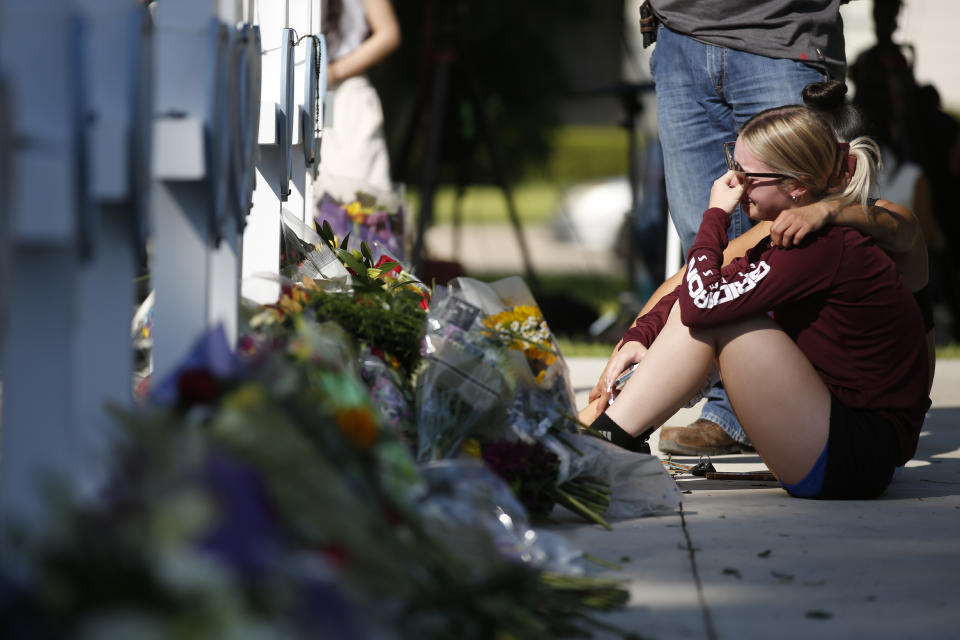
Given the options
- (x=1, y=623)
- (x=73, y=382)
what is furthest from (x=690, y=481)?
(x=1, y=623)

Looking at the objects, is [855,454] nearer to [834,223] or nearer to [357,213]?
[834,223]

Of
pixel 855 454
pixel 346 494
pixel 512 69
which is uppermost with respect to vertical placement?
pixel 512 69

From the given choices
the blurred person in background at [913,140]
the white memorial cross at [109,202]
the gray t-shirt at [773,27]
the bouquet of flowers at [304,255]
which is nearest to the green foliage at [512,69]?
the blurred person in background at [913,140]

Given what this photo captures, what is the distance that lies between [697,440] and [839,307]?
74cm

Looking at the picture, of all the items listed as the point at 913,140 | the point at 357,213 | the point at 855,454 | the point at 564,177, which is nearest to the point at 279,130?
the point at 357,213

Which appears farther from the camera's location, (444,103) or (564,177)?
(564,177)

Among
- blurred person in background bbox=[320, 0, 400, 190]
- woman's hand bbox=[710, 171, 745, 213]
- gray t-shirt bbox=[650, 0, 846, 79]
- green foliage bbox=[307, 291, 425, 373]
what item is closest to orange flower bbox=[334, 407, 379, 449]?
green foliage bbox=[307, 291, 425, 373]

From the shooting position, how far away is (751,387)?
95.7 inches

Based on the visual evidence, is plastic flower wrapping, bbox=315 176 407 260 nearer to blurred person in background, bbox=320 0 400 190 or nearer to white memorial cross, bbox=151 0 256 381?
blurred person in background, bbox=320 0 400 190

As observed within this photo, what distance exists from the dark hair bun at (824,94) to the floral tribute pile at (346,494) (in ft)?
3.28

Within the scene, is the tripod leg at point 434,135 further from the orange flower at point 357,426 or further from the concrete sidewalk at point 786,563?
the orange flower at point 357,426

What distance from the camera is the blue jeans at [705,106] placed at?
297 cm

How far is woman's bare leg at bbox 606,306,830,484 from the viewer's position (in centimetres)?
241

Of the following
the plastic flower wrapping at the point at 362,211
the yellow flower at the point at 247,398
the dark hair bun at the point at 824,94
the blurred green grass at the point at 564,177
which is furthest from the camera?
the blurred green grass at the point at 564,177
